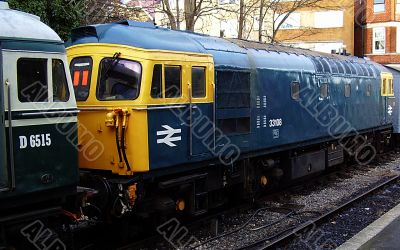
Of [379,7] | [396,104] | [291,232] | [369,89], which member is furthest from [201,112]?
[379,7]

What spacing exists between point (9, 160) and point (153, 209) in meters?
2.86

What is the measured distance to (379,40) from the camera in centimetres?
4422

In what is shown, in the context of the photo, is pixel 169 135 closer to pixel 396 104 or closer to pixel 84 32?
pixel 84 32

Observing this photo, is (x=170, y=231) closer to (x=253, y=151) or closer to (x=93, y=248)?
(x=93, y=248)

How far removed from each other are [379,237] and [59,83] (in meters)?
5.06

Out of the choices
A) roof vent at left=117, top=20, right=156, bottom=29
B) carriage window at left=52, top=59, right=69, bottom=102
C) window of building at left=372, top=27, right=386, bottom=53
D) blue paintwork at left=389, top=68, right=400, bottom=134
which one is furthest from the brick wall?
carriage window at left=52, top=59, right=69, bottom=102

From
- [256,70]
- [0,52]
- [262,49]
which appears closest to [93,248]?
[0,52]

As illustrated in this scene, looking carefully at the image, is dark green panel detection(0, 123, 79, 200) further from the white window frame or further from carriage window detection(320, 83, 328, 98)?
the white window frame

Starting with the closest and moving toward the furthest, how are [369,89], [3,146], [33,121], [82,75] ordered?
[3,146], [33,121], [82,75], [369,89]

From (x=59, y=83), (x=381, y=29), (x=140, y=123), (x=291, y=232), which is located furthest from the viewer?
(x=381, y=29)

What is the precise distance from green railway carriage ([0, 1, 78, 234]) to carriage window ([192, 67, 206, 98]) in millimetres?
2569

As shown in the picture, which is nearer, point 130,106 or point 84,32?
point 130,106

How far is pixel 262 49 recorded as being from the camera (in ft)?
34.5

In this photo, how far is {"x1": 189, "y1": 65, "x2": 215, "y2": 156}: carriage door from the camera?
7.94 metres
